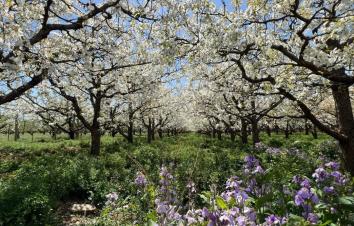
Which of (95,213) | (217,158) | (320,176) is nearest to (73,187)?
(95,213)

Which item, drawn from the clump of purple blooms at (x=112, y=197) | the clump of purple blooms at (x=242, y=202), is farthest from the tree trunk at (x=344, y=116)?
the clump of purple blooms at (x=112, y=197)

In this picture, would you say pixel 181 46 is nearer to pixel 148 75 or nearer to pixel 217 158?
pixel 217 158

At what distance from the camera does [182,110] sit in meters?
53.0

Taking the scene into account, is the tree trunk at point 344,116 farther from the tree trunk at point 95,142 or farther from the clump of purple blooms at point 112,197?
the tree trunk at point 95,142

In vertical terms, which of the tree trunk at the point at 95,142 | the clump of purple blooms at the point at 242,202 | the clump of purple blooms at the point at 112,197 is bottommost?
the clump of purple blooms at the point at 112,197

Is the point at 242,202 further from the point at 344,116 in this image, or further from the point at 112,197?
the point at 344,116

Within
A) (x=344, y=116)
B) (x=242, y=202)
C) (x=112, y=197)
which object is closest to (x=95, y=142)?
(x=344, y=116)

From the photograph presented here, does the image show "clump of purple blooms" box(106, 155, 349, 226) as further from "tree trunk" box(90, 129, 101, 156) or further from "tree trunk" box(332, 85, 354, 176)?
"tree trunk" box(90, 129, 101, 156)

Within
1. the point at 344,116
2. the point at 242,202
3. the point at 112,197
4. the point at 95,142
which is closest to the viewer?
the point at 242,202

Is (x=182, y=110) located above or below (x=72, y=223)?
above

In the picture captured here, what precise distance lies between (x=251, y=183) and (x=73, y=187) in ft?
27.1

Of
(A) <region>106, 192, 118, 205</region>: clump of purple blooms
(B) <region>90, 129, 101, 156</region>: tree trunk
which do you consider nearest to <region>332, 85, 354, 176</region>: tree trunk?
(A) <region>106, 192, 118, 205</region>: clump of purple blooms

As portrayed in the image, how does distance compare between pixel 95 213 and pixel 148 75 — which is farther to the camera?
pixel 148 75

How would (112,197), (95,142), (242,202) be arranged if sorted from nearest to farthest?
1. (242,202)
2. (112,197)
3. (95,142)
